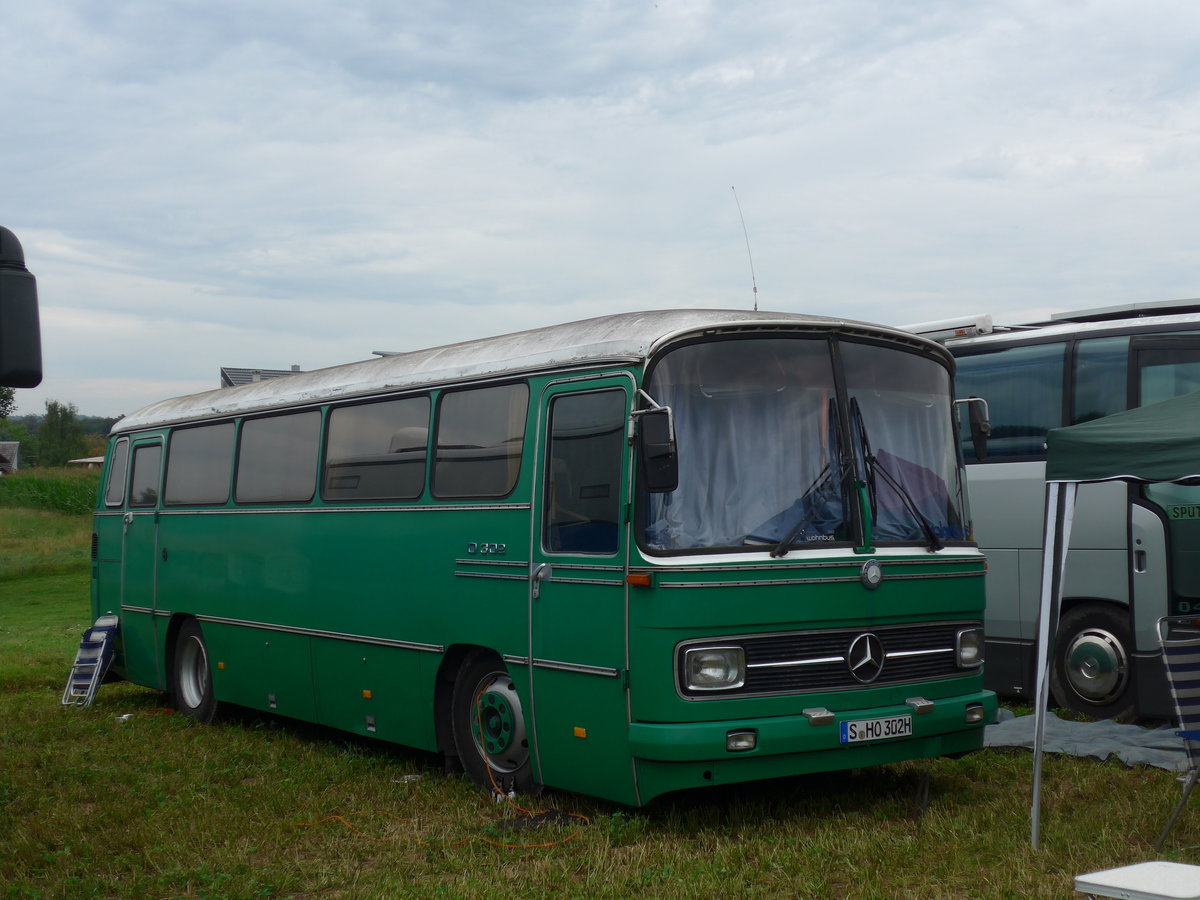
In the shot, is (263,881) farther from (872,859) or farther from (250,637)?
(250,637)

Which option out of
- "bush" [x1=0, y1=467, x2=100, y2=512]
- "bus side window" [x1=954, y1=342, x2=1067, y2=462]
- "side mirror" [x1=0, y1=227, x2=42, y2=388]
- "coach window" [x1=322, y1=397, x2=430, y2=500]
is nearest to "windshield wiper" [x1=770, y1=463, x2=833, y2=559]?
"coach window" [x1=322, y1=397, x2=430, y2=500]

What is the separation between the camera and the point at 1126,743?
9.45 metres

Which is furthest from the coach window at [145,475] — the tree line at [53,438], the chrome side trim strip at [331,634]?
the tree line at [53,438]

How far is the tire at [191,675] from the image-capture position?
42.5 ft

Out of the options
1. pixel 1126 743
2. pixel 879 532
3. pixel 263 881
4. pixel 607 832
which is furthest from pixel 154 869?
pixel 1126 743

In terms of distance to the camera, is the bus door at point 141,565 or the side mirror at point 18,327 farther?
the bus door at point 141,565

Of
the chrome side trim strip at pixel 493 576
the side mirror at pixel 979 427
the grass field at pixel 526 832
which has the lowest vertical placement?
the grass field at pixel 526 832

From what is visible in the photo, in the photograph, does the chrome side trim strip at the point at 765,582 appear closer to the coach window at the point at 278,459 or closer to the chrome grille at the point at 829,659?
the chrome grille at the point at 829,659

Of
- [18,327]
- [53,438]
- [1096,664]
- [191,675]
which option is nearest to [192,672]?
[191,675]

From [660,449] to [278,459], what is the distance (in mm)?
5379

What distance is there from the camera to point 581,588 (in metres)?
7.64

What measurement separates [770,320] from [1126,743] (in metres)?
4.18

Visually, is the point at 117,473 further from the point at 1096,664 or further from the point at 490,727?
the point at 1096,664

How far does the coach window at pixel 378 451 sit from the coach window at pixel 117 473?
4.76 m
